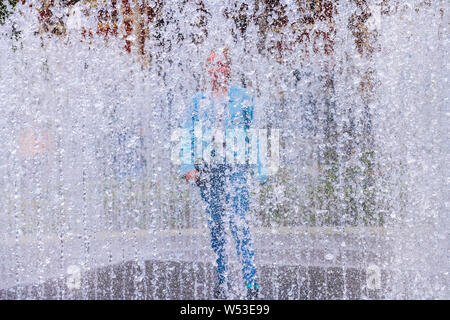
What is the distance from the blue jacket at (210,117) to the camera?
3105 millimetres

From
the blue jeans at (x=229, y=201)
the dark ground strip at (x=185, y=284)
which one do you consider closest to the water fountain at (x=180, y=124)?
the dark ground strip at (x=185, y=284)

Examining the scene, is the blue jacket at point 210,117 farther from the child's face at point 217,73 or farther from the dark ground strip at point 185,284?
the dark ground strip at point 185,284

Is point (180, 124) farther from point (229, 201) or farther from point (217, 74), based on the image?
point (229, 201)

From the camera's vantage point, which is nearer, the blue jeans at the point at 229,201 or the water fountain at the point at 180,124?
the blue jeans at the point at 229,201

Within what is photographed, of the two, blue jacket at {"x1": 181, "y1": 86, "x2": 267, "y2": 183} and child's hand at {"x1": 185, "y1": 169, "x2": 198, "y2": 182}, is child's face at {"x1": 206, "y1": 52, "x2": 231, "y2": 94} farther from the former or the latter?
child's hand at {"x1": 185, "y1": 169, "x2": 198, "y2": 182}

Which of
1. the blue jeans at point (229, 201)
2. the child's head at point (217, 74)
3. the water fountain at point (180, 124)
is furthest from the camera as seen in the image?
the water fountain at point (180, 124)

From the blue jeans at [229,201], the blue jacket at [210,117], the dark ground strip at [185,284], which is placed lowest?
the dark ground strip at [185,284]

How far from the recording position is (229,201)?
10.1 feet

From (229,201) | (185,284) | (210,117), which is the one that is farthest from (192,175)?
(185,284)

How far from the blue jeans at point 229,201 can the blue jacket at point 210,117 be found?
145 mm

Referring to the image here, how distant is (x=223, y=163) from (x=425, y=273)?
5.37 ft

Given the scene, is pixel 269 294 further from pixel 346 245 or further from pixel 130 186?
pixel 130 186

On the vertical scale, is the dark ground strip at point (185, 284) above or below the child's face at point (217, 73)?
below

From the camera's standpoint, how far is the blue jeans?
3070mm
